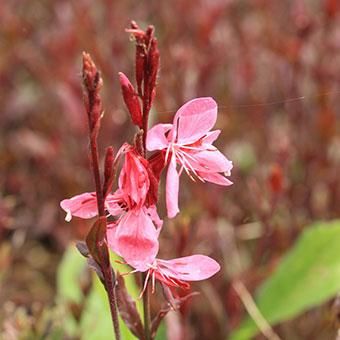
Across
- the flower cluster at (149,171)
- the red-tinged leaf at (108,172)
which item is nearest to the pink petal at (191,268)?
the flower cluster at (149,171)

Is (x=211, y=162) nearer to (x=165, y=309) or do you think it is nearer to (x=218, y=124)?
(x=165, y=309)

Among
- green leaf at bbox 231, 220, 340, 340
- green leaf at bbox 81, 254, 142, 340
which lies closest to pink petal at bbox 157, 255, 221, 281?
green leaf at bbox 81, 254, 142, 340

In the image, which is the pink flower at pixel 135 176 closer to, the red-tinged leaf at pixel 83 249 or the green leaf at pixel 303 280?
the red-tinged leaf at pixel 83 249

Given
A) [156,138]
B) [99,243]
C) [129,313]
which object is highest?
[156,138]

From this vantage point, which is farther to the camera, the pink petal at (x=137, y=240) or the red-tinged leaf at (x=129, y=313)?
the red-tinged leaf at (x=129, y=313)

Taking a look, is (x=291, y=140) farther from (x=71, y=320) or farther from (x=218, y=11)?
(x=71, y=320)

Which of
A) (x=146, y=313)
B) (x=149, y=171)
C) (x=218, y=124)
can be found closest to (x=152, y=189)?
(x=149, y=171)

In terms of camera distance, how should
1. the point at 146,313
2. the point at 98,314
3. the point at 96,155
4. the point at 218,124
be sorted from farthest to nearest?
the point at 218,124, the point at 98,314, the point at 146,313, the point at 96,155
